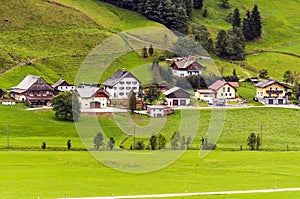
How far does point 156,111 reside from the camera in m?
82.2

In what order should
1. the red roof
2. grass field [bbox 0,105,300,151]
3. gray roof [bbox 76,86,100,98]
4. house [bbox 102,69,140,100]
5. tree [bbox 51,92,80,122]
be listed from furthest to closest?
1. the red roof
2. house [bbox 102,69,140,100]
3. gray roof [bbox 76,86,100,98]
4. tree [bbox 51,92,80,122]
5. grass field [bbox 0,105,300,151]

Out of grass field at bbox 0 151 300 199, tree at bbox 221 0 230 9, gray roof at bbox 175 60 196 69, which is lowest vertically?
grass field at bbox 0 151 300 199

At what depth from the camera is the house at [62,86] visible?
91.3 m

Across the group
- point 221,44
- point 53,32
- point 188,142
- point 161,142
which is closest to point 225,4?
point 221,44

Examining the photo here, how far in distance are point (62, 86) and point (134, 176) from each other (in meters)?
44.5

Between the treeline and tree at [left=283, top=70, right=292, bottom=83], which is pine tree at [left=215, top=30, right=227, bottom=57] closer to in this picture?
the treeline

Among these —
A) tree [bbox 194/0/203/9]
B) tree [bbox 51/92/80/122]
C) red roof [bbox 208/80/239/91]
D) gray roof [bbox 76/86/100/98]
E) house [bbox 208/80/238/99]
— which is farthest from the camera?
tree [bbox 194/0/203/9]

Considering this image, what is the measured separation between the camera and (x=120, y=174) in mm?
50156

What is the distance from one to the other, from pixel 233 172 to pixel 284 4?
117784 millimetres

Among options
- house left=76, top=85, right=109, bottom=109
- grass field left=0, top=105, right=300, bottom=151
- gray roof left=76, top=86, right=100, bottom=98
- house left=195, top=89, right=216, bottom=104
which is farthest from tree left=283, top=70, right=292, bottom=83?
gray roof left=76, top=86, right=100, bottom=98

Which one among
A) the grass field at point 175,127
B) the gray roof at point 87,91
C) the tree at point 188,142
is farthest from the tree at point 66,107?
the tree at point 188,142

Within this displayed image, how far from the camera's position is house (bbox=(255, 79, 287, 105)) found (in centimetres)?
9619

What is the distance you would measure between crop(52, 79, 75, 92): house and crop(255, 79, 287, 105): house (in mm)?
27628

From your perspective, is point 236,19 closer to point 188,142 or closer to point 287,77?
point 287,77
